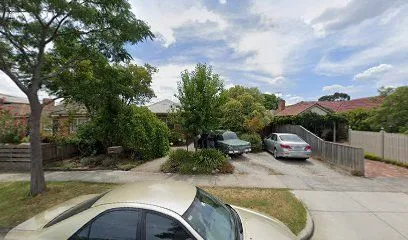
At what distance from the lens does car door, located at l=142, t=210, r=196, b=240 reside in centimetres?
289

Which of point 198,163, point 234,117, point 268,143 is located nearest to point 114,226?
point 198,163

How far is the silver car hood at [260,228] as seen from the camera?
3.46 meters

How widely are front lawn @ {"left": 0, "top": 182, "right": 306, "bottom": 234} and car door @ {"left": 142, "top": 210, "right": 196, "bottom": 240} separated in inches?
140

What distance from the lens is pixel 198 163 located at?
39.4ft

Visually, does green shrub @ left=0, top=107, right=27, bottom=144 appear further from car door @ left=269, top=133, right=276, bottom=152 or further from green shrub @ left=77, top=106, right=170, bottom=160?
car door @ left=269, top=133, right=276, bottom=152

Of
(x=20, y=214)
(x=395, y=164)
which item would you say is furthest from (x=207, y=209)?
(x=395, y=164)

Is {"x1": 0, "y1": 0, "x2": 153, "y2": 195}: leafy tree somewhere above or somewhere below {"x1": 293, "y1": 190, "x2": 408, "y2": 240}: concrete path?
above

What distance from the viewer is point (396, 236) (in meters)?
5.78

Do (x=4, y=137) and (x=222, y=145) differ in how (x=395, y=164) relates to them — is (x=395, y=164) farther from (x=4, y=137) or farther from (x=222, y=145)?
(x=4, y=137)

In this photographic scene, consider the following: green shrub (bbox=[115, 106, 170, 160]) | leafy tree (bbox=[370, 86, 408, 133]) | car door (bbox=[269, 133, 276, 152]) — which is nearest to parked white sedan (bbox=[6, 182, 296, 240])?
green shrub (bbox=[115, 106, 170, 160])

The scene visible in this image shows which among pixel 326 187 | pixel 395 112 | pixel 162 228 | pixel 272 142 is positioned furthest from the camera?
pixel 272 142

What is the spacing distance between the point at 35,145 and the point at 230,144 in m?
9.73

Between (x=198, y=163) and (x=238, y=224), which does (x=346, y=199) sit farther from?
(x=238, y=224)

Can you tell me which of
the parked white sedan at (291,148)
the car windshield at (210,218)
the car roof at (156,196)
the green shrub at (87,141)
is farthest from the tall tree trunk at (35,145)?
the parked white sedan at (291,148)
